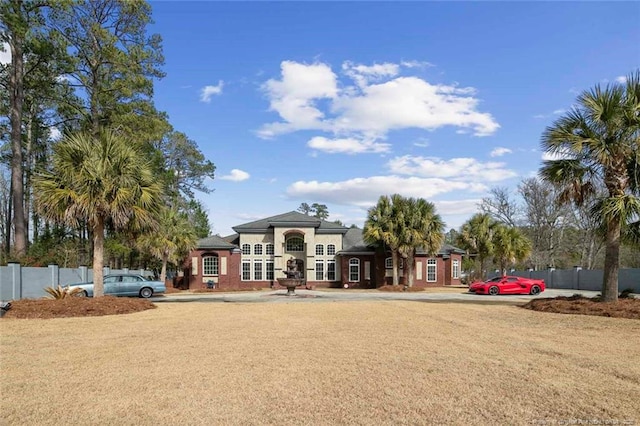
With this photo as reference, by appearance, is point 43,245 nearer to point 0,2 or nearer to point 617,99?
point 0,2

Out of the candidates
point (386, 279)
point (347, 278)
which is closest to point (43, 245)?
point (347, 278)

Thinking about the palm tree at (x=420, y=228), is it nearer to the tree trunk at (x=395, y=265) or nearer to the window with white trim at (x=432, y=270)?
the tree trunk at (x=395, y=265)

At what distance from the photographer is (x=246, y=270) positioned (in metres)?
44.1

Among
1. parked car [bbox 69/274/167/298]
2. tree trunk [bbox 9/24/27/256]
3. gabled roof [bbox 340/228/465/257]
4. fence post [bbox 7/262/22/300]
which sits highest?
tree trunk [bbox 9/24/27/256]

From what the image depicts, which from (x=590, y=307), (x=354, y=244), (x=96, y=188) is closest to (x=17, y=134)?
(x=96, y=188)

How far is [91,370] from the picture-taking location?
7180mm

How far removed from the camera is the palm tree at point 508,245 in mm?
39250

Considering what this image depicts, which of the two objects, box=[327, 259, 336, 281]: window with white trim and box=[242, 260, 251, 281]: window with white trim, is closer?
box=[242, 260, 251, 281]: window with white trim

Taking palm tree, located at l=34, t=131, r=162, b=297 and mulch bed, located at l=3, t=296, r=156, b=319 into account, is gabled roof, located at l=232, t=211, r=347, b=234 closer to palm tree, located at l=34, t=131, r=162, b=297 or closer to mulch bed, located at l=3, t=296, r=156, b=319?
palm tree, located at l=34, t=131, r=162, b=297

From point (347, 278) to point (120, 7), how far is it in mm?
28130

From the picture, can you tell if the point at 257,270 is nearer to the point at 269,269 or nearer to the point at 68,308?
the point at 269,269

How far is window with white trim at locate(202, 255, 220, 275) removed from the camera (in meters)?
42.3

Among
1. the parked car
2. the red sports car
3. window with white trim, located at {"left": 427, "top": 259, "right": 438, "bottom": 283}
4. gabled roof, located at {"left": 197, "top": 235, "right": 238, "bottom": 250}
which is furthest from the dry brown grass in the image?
window with white trim, located at {"left": 427, "top": 259, "right": 438, "bottom": 283}

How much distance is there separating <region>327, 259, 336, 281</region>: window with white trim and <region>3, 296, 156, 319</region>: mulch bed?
29138 mm
